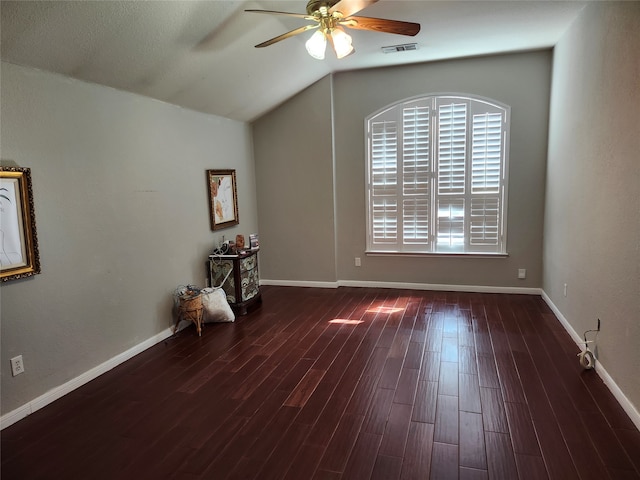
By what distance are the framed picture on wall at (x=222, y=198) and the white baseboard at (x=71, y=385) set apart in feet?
4.67

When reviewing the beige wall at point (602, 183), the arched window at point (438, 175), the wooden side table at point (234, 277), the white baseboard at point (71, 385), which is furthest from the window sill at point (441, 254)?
the white baseboard at point (71, 385)

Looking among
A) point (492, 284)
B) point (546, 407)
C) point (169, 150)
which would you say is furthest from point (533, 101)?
point (169, 150)

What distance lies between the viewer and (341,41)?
9.32 feet

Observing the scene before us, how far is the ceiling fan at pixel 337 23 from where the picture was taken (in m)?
2.50

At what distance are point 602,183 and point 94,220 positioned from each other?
3.66m

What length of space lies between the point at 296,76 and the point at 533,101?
2.64 m

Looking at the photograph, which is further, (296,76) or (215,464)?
(296,76)

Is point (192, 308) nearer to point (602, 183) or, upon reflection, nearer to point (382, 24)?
point (382, 24)

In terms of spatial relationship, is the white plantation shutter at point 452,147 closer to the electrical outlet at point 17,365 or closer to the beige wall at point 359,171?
the beige wall at point 359,171

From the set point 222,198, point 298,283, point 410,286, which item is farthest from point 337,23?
point 298,283

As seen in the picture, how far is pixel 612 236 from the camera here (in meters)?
2.75

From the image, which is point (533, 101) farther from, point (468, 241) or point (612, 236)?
point (612, 236)

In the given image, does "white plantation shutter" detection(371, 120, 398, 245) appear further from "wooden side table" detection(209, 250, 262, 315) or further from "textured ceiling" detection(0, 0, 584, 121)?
"wooden side table" detection(209, 250, 262, 315)

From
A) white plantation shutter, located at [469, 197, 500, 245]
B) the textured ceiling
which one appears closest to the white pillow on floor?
the textured ceiling
